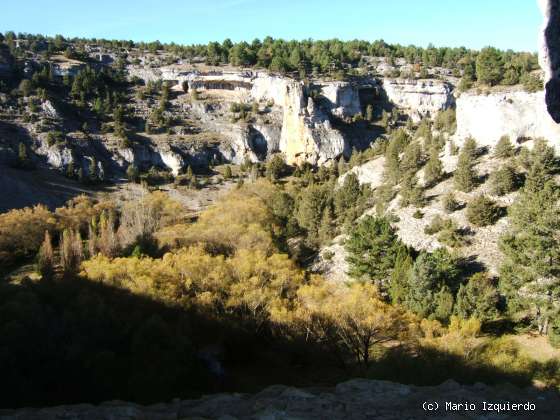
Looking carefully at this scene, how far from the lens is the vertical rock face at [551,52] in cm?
924

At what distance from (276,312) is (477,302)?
12.8m

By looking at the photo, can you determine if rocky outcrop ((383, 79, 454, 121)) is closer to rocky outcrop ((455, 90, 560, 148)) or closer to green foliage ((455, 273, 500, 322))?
rocky outcrop ((455, 90, 560, 148))

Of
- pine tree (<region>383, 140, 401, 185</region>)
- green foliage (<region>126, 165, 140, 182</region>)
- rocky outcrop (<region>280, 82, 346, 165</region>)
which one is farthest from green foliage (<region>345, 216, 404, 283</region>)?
rocky outcrop (<region>280, 82, 346, 165</region>)

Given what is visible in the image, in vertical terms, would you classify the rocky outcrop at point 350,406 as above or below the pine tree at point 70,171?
below

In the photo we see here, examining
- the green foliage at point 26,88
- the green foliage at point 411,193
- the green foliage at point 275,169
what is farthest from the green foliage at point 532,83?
the green foliage at point 26,88

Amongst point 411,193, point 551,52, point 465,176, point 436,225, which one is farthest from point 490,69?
point 551,52

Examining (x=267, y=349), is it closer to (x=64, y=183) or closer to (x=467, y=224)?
(x=467, y=224)

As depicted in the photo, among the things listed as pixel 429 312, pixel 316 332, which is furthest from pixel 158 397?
pixel 429 312

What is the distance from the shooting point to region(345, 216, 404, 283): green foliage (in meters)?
32.0

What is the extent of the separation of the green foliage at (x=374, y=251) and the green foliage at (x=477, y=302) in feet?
19.5

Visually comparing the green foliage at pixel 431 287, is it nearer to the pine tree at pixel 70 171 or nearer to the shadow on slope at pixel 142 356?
the shadow on slope at pixel 142 356

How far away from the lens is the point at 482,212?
35906 millimetres

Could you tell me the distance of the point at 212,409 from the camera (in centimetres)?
1094

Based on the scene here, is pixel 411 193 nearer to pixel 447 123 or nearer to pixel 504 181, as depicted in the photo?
pixel 504 181
